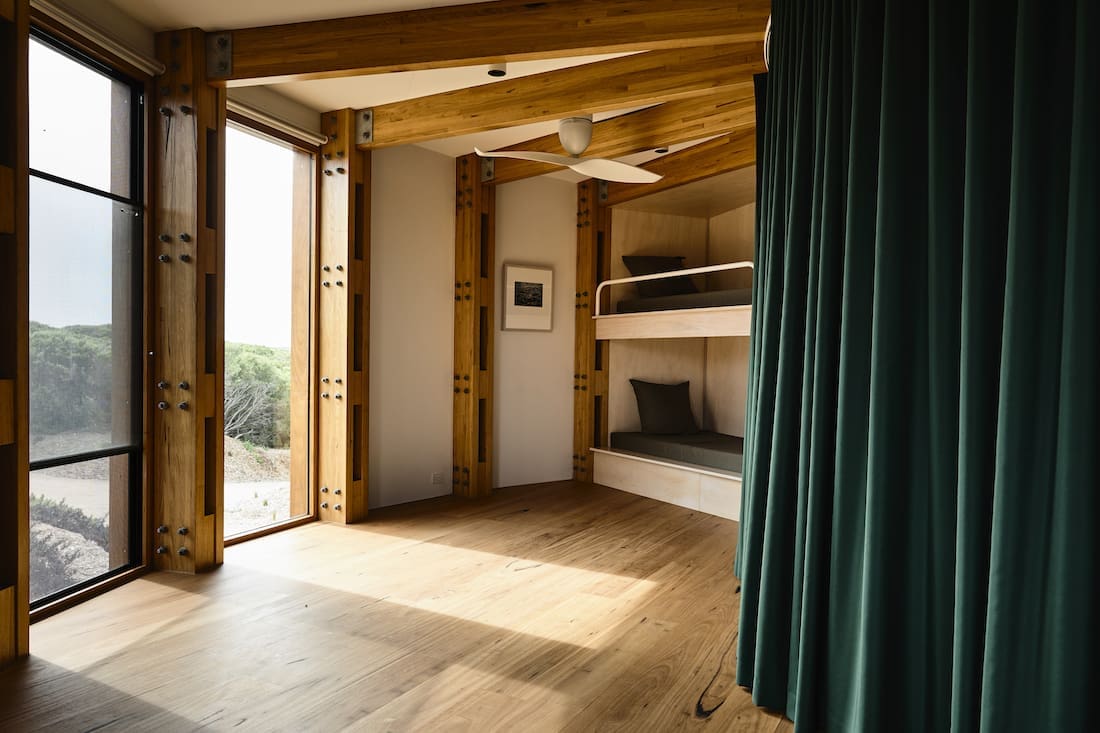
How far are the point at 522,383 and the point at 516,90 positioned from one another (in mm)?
2697

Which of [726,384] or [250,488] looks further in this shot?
[726,384]

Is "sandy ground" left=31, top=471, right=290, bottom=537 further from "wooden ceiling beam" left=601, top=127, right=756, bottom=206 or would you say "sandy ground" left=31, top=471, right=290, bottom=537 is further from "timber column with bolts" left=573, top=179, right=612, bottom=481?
"wooden ceiling beam" left=601, top=127, right=756, bottom=206

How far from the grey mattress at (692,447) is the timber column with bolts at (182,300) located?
11.6 ft

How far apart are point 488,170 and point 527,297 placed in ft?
3.78

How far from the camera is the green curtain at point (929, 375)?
1333 millimetres

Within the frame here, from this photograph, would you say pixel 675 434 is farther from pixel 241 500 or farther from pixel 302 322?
pixel 241 500

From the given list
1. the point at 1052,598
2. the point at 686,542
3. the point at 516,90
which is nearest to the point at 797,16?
the point at 1052,598

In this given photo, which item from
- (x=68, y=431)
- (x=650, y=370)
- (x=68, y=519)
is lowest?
(x=68, y=519)

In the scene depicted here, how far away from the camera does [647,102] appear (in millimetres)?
3877

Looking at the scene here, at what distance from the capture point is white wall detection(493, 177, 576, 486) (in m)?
6.07

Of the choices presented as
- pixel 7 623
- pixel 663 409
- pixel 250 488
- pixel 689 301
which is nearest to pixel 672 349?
pixel 663 409

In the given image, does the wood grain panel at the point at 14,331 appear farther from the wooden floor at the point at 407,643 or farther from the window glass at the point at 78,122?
the window glass at the point at 78,122

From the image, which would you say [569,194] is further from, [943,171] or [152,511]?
[943,171]

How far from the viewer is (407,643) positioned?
9.32 feet
